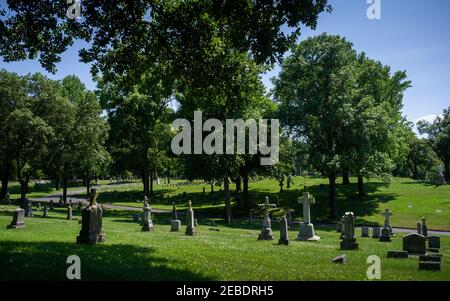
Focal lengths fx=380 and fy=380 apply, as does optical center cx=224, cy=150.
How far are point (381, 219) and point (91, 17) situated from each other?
111 feet

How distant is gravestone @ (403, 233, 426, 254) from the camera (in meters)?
17.2

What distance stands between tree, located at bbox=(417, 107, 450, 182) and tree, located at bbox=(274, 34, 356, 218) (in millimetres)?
43122

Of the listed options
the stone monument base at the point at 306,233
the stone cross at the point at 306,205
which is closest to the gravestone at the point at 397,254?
the stone monument base at the point at 306,233

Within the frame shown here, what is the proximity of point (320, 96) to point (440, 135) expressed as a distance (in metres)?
47.8

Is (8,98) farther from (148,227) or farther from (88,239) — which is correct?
(88,239)

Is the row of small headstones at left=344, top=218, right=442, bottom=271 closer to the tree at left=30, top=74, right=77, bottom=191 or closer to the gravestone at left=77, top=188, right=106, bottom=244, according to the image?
the gravestone at left=77, top=188, right=106, bottom=244

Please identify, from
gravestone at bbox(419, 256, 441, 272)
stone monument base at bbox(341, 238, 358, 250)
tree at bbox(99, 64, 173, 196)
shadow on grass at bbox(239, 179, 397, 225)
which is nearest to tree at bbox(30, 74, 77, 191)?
tree at bbox(99, 64, 173, 196)

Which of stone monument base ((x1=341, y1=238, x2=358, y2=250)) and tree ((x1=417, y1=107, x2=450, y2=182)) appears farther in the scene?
tree ((x1=417, y1=107, x2=450, y2=182))

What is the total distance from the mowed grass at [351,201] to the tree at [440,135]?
21.0m

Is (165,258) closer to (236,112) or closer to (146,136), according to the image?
(236,112)

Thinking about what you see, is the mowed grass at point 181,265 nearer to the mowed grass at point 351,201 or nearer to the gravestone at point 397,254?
the gravestone at point 397,254

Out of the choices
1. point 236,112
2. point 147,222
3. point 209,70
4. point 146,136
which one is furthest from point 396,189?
point 209,70

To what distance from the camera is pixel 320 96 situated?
40.7 m
